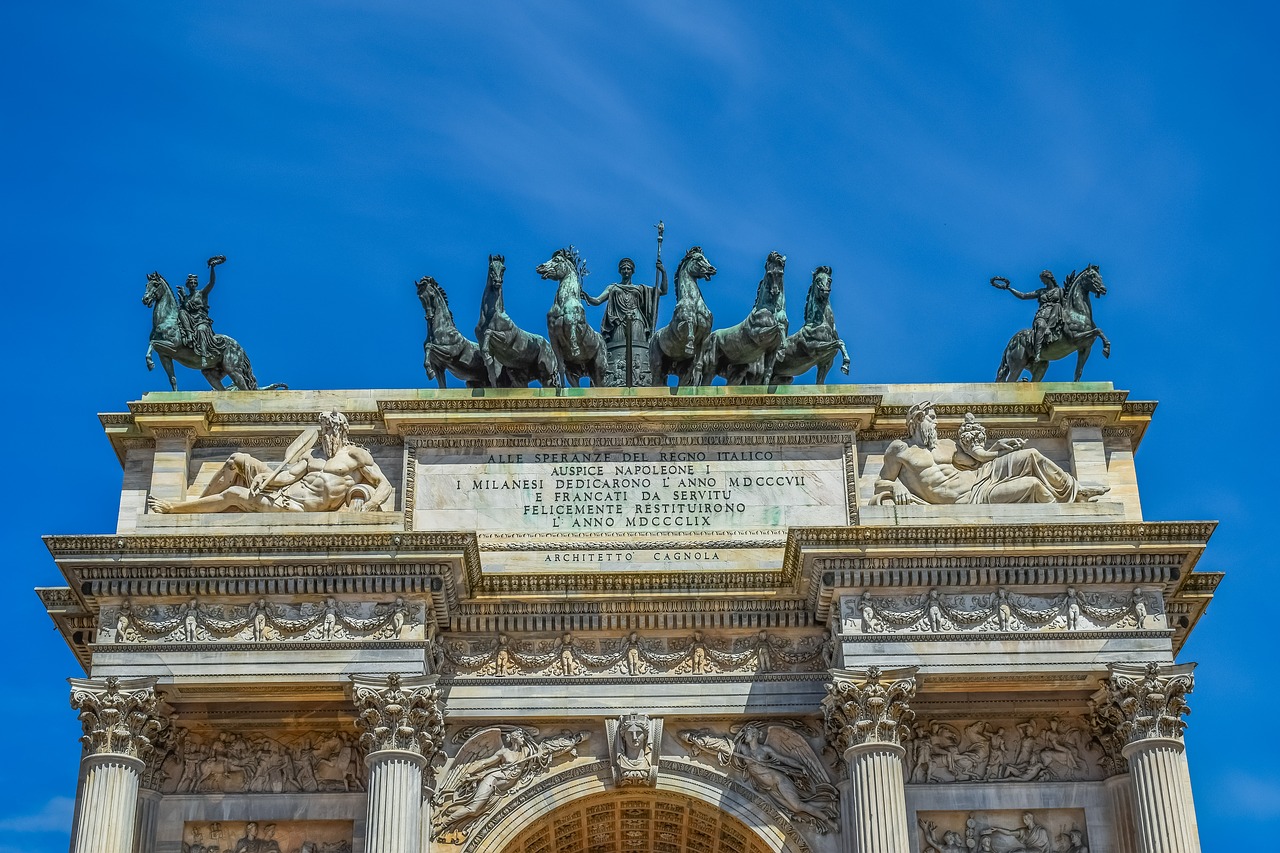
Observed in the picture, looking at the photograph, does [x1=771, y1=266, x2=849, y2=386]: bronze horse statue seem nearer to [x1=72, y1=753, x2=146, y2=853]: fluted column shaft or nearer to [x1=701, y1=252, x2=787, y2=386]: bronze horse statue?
[x1=701, y1=252, x2=787, y2=386]: bronze horse statue

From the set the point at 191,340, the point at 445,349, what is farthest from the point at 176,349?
the point at 445,349

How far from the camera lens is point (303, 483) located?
34.8 meters

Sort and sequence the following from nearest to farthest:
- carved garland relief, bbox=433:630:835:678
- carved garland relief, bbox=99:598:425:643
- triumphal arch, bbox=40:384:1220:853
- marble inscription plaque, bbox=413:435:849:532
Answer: triumphal arch, bbox=40:384:1220:853, carved garland relief, bbox=99:598:425:643, carved garland relief, bbox=433:630:835:678, marble inscription plaque, bbox=413:435:849:532

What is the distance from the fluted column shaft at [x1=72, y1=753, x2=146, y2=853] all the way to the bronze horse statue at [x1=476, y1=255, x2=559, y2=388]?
29.4ft

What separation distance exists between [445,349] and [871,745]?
10.2 m

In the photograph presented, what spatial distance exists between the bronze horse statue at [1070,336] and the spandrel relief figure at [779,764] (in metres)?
8.06

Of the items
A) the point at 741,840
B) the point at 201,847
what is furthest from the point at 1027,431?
the point at 201,847

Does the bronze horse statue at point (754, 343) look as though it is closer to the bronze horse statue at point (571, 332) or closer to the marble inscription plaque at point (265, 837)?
the bronze horse statue at point (571, 332)

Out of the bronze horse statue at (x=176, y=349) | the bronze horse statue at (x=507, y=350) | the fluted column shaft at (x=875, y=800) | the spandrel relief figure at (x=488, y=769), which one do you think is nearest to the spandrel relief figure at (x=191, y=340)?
the bronze horse statue at (x=176, y=349)

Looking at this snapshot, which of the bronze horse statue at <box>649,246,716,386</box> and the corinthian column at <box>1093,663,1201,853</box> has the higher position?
the bronze horse statue at <box>649,246,716,386</box>

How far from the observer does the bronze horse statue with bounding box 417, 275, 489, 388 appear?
36.8 meters

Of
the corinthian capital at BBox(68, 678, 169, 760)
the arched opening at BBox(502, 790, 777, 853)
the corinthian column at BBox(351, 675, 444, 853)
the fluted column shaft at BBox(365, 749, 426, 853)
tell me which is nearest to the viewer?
the fluted column shaft at BBox(365, 749, 426, 853)

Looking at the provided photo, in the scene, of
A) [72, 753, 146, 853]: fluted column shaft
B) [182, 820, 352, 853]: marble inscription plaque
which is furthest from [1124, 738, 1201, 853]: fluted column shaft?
[72, 753, 146, 853]: fluted column shaft

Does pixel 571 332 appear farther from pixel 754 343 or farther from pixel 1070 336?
pixel 1070 336
